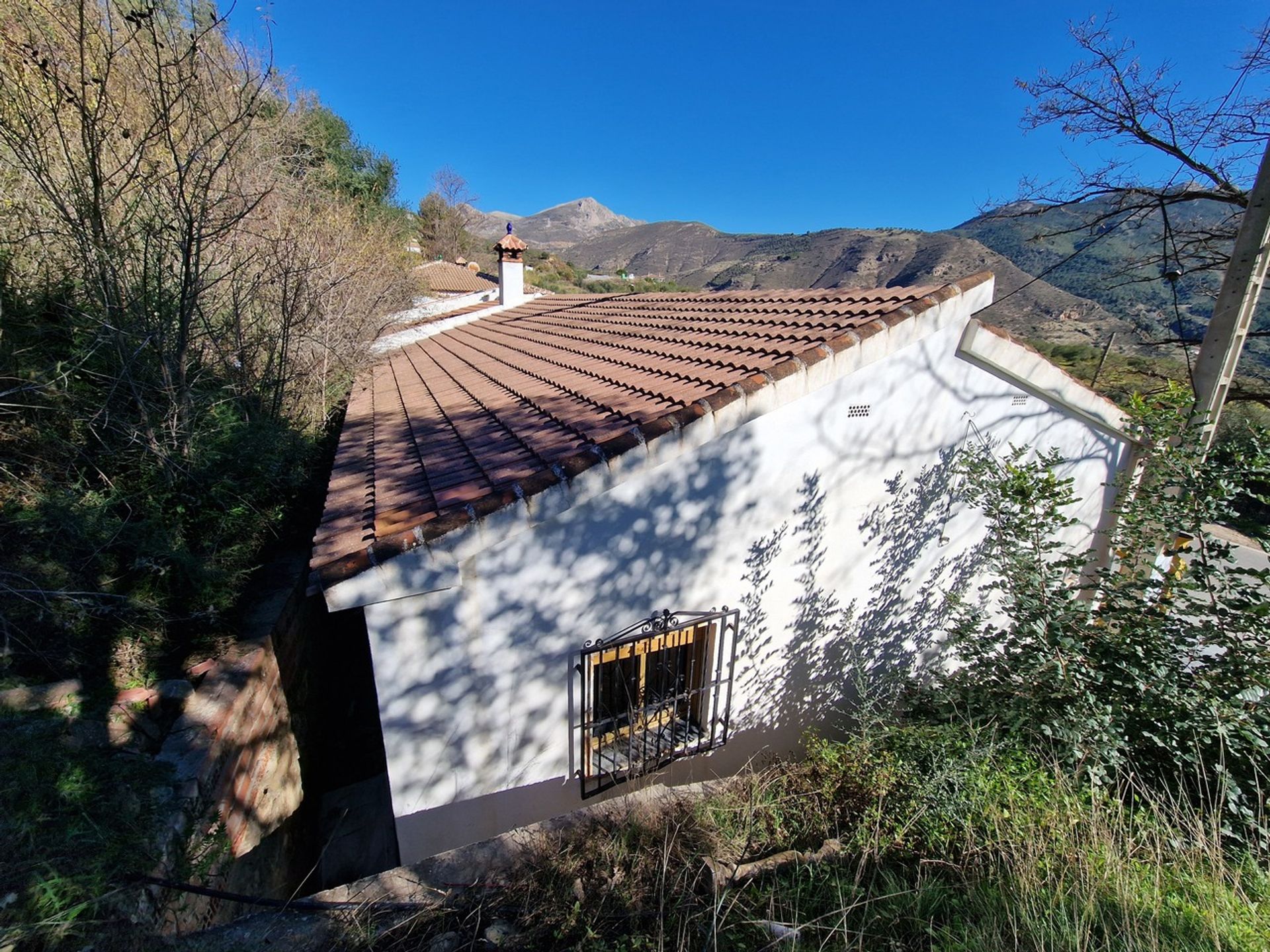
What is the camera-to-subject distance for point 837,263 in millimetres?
38844

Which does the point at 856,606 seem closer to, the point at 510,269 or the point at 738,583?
the point at 738,583

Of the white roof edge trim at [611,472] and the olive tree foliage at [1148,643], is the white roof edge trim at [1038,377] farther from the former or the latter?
the olive tree foliage at [1148,643]

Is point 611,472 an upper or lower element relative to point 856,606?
upper

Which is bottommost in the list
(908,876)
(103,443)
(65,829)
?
(908,876)

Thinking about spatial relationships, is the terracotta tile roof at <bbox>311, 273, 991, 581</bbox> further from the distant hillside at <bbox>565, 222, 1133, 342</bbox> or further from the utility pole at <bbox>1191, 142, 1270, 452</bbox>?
the utility pole at <bbox>1191, 142, 1270, 452</bbox>

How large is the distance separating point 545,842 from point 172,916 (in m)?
1.70

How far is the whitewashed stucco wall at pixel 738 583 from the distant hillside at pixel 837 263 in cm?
137

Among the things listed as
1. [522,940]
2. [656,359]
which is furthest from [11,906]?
[656,359]

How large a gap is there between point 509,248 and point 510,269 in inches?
23.7

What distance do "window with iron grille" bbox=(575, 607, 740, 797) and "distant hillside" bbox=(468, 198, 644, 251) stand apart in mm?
72001

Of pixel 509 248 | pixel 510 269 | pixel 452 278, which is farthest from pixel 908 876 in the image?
pixel 452 278

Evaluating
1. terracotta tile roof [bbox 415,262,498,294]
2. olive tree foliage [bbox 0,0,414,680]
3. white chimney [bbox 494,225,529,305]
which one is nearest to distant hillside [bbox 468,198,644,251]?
terracotta tile roof [bbox 415,262,498,294]

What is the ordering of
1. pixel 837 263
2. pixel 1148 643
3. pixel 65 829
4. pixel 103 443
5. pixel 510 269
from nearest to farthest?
pixel 65 829
pixel 1148 643
pixel 103 443
pixel 510 269
pixel 837 263

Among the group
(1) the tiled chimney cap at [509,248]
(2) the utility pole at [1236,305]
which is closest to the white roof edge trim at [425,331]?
(1) the tiled chimney cap at [509,248]
